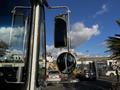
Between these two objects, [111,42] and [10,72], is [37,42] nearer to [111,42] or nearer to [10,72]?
[10,72]

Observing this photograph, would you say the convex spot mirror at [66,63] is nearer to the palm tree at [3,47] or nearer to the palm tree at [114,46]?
the palm tree at [3,47]

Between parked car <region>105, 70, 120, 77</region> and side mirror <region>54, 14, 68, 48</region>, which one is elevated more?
parked car <region>105, 70, 120, 77</region>

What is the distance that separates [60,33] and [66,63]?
0.47 metres

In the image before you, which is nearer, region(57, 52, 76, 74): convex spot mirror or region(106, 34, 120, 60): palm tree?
region(57, 52, 76, 74): convex spot mirror

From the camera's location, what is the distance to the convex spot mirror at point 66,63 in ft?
13.5

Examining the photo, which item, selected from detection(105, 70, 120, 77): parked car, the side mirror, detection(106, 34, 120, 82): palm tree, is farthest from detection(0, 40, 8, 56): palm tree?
detection(105, 70, 120, 77): parked car

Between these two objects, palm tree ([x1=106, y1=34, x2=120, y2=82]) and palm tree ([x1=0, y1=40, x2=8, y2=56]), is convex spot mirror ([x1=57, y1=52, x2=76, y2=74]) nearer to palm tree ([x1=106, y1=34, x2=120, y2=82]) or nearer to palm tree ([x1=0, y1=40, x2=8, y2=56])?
palm tree ([x1=0, y1=40, x2=8, y2=56])

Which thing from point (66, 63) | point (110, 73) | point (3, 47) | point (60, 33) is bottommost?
point (66, 63)

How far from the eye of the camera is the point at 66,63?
13.5 ft

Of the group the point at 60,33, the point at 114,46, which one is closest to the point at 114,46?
the point at 114,46

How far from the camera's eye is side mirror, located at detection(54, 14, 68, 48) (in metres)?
4.38

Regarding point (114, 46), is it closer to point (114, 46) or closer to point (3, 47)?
point (114, 46)

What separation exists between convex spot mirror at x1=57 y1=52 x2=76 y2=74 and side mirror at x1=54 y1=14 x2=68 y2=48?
287 millimetres

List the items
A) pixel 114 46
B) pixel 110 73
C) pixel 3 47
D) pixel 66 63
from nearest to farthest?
1. pixel 66 63
2. pixel 3 47
3. pixel 114 46
4. pixel 110 73
